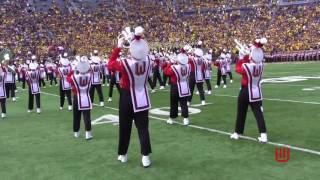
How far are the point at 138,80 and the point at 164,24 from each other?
46.5 m

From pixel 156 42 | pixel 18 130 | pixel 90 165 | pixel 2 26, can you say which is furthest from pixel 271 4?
pixel 90 165

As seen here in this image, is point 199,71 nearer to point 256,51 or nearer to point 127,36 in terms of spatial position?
point 256,51

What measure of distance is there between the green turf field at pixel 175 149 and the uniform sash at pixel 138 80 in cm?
93

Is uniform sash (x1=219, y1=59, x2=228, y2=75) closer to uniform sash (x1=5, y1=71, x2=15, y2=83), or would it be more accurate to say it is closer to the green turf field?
the green turf field

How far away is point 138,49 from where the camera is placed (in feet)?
22.8

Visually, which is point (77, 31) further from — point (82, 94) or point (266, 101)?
point (82, 94)

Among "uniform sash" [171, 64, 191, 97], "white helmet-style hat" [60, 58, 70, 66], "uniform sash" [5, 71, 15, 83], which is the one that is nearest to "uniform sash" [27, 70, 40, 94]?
"white helmet-style hat" [60, 58, 70, 66]

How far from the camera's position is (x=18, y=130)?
11.6 m

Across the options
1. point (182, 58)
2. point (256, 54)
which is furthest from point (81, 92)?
point (256, 54)

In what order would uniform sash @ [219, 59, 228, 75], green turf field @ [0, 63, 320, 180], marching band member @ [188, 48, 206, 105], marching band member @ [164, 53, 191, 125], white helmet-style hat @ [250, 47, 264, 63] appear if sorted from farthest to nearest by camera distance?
uniform sash @ [219, 59, 228, 75] → marching band member @ [188, 48, 206, 105] → marching band member @ [164, 53, 191, 125] → white helmet-style hat @ [250, 47, 264, 63] → green turf field @ [0, 63, 320, 180]

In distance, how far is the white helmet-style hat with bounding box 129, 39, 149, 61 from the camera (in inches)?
273

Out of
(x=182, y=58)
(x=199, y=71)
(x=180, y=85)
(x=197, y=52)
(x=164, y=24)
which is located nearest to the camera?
(x=180, y=85)

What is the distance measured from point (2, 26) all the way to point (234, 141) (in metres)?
40.7

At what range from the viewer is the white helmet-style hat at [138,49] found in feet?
22.7
